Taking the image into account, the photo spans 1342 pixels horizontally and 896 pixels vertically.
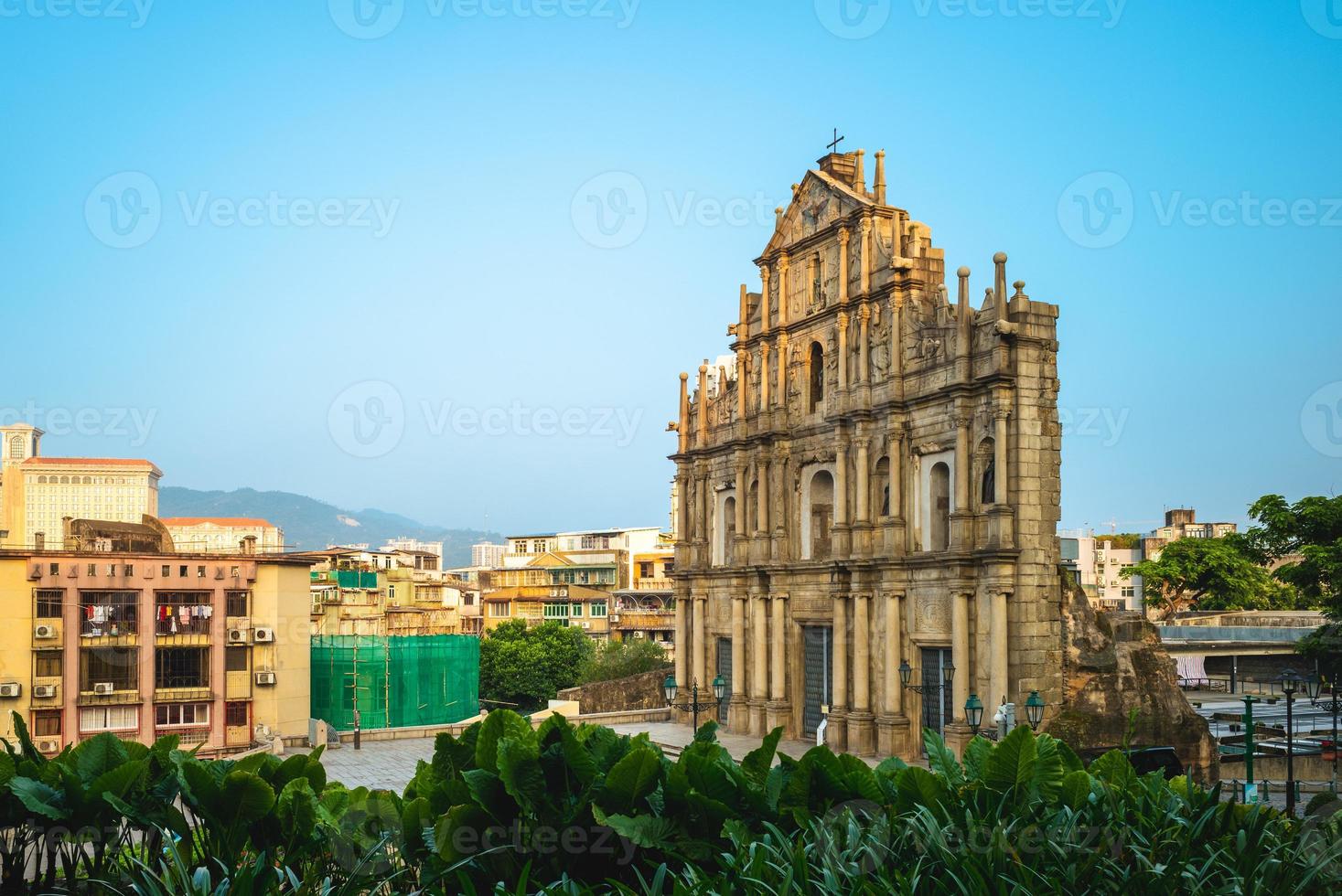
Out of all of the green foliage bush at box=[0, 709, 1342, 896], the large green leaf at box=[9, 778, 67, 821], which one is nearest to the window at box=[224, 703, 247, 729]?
the green foliage bush at box=[0, 709, 1342, 896]

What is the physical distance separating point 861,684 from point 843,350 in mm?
9340

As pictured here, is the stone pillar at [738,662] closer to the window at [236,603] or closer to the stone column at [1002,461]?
the stone column at [1002,461]

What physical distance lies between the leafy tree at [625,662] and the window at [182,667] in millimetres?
20385

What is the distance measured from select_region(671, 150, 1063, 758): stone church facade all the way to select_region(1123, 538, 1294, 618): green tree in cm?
4063

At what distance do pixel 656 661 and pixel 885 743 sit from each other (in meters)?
32.8

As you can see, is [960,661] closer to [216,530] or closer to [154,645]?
[154,645]

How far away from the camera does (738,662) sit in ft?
136

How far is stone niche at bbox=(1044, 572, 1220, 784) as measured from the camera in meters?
29.8

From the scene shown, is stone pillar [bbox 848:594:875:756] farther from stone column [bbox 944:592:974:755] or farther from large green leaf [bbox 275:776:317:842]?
large green leaf [bbox 275:776:317:842]

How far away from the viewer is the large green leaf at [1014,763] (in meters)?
13.8

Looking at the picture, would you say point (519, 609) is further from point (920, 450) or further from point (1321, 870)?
point (1321, 870)

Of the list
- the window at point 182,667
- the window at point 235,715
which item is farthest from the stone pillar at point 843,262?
the window at point 235,715

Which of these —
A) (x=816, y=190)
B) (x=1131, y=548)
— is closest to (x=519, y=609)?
(x=1131, y=548)

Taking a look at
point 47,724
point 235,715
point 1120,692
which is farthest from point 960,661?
point 47,724
